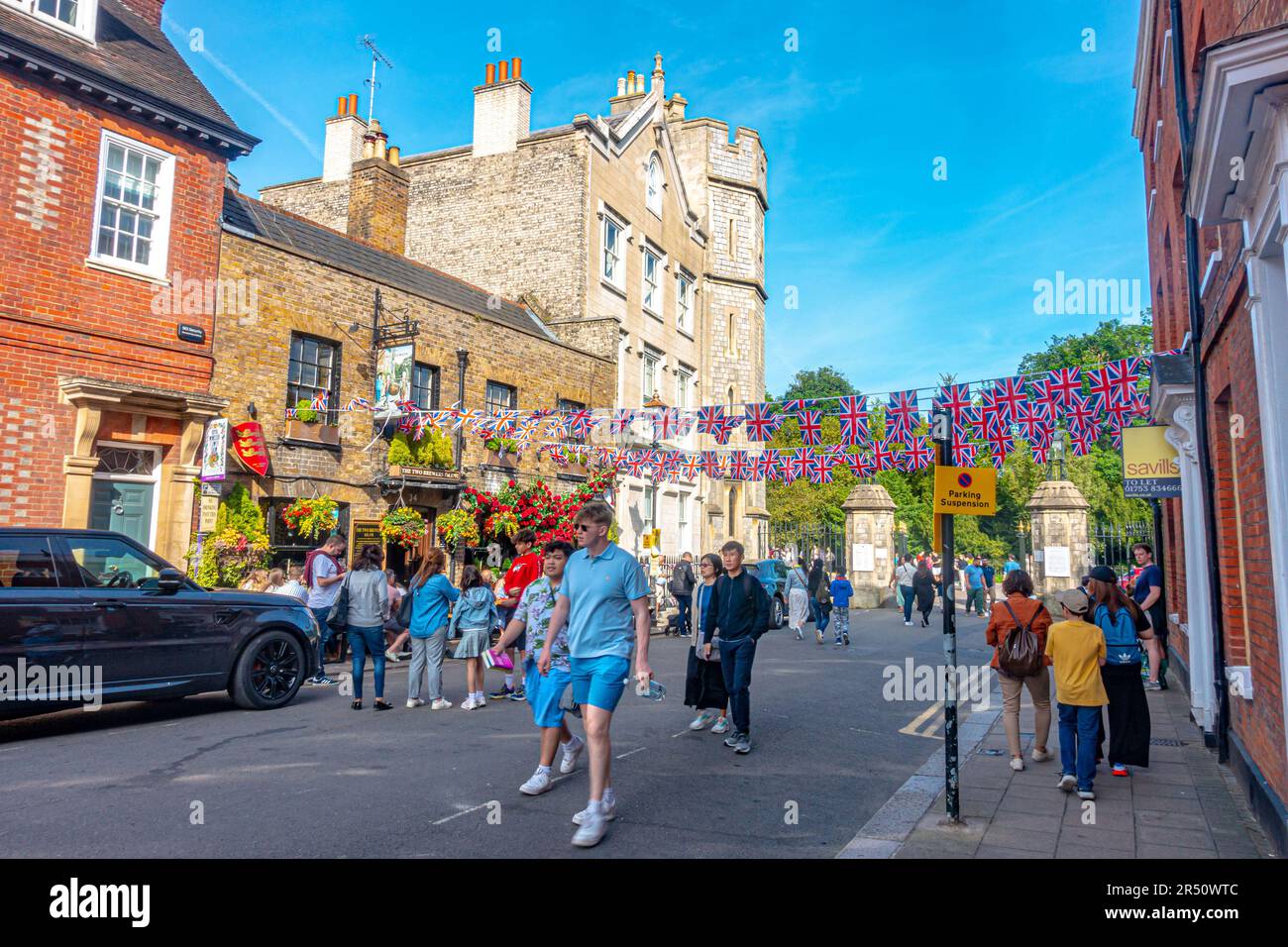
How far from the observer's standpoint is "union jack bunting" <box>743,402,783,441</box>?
52.7 ft

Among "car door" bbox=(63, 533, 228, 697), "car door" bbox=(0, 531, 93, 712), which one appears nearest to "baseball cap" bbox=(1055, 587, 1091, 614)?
"car door" bbox=(63, 533, 228, 697)

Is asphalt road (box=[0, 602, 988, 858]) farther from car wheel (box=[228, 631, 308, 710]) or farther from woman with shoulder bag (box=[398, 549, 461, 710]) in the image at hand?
woman with shoulder bag (box=[398, 549, 461, 710])

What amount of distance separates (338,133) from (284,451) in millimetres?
15927

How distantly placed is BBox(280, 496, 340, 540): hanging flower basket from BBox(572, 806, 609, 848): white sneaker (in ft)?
34.4

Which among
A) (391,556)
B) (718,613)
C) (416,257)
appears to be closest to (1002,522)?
(416,257)

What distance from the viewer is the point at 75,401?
37.1 ft

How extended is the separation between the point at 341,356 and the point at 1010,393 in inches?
463

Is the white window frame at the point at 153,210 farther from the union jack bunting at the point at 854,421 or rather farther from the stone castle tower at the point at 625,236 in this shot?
the union jack bunting at the point at 854,421

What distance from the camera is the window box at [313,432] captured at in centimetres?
1413

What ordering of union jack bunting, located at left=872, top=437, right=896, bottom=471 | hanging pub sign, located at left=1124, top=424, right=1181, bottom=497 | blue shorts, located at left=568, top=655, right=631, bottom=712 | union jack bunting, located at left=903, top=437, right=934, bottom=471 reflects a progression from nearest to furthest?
blue shorts, located at left=568, top=655, right=631, bottom=712
hanging pub sign, located at left=1124, top=424, right=1181, bottom=497
union jack bunting, located at left=872, top=437, right=896, bottom=471
union jack bunting, located at left=903, top=437, right=934, bottom=471

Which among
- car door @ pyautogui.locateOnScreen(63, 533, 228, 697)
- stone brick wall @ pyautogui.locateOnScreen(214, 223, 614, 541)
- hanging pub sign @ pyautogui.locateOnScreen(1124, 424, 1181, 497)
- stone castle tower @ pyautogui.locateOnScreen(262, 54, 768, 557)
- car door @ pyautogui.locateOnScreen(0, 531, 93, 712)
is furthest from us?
stone castle tower @ pyautogui.locateOnScreen(262, 54, 768, 557)

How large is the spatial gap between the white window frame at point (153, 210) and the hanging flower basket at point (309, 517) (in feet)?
13.3

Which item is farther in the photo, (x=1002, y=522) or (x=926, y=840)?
(x=1002, y=522)
